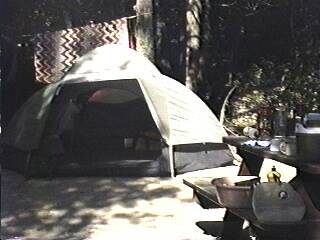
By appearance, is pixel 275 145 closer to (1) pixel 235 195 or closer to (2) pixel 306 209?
(1) pixel 235 195

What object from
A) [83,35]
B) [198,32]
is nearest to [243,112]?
[198,32]

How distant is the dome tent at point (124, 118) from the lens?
24.7ft

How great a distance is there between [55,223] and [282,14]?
7.41m

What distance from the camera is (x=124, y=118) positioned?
27.6 ft

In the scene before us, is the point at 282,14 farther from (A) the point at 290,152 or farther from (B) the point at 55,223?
(A) the point at 290,152

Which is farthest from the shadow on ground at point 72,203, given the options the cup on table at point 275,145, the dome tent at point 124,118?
the cup on table at point 275,145

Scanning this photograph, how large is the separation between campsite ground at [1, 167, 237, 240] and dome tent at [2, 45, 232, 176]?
1.14 ft

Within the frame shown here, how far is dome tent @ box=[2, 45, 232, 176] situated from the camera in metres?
7.52

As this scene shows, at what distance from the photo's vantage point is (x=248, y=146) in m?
4.29

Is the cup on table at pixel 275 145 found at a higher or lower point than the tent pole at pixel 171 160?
higher

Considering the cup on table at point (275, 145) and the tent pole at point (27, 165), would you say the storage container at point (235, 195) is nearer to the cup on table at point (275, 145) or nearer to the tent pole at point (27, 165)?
the cup on table at point (275, 145)

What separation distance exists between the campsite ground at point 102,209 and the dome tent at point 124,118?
35cm

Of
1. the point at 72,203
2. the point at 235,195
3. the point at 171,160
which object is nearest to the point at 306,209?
the point at 235,195

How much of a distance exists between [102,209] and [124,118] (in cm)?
265
